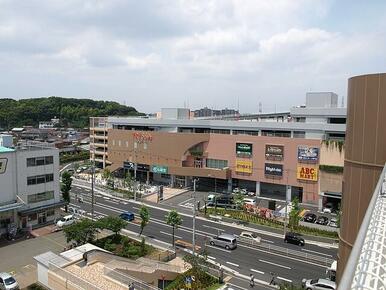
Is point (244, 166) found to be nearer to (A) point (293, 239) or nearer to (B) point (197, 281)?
(A) point (293, 239)

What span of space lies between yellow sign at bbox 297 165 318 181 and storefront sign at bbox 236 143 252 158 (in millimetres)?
8061

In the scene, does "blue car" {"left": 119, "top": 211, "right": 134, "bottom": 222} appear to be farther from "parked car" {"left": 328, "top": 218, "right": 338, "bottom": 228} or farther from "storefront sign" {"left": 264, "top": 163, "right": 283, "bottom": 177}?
"parked car" {"left": 328, "top": 218, "right": 338, "bottom": 228}

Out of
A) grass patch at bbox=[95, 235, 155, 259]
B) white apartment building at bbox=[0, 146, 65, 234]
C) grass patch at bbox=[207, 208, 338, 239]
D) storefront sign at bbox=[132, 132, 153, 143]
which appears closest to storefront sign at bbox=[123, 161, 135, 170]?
storefront sign at bbox=[132, 132, 153, 143]

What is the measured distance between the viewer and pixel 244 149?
55.6m

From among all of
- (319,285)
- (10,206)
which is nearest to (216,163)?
(10,206)

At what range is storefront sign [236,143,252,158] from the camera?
55188mm

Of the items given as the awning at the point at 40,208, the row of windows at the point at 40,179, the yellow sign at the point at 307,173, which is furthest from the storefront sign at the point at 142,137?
the yellow sign at the point at 307,173

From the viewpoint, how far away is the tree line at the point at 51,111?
5335 inches

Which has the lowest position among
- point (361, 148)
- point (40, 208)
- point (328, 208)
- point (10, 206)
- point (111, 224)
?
point (328, 208)

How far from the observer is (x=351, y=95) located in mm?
13953

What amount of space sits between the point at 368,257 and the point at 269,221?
38.1m

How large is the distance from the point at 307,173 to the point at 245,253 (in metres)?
21.5

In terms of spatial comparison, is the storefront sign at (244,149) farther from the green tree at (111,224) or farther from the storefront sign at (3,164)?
the storefront sign at (3,164)

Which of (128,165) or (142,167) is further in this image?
(128,165)
